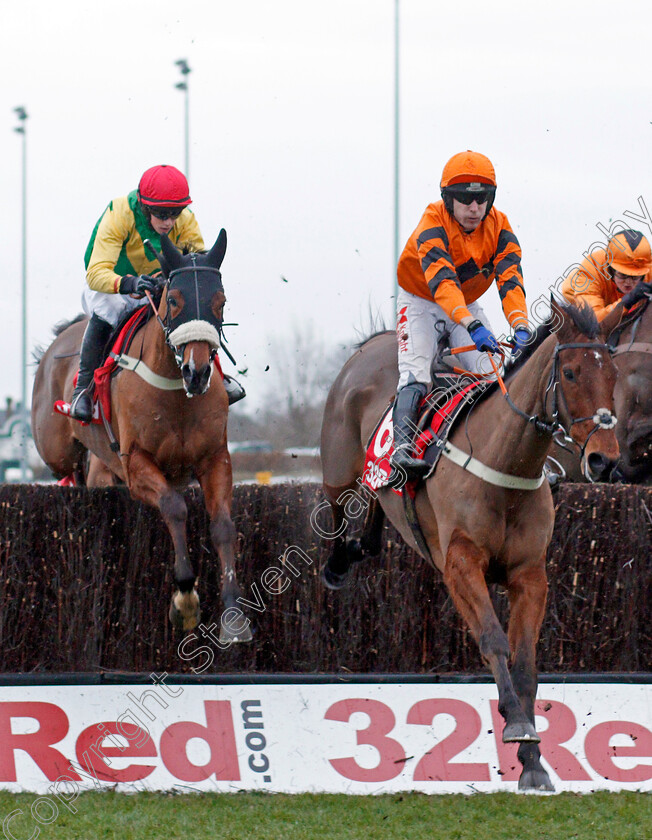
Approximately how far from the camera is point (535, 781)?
13.2 ft

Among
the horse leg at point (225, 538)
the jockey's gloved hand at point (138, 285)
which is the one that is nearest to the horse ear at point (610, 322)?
the horse leg at point (225, 538)

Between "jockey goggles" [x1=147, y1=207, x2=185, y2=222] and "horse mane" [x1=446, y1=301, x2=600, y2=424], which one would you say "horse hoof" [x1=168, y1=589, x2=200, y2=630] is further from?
"jockey goggles" [x1=147, y1=207, x2=185, y2=222]

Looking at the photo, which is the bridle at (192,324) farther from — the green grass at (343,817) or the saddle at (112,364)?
the green grass at (343,817)

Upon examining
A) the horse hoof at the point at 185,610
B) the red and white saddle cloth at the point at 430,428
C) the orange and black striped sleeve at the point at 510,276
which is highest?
the orange and black striped sleeve at the point at 510,276

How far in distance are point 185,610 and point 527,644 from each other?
1749 millimetres

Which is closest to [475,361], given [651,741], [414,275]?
[414,275]

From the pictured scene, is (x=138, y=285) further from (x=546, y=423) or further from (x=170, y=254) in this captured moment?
(x=546, y=423)

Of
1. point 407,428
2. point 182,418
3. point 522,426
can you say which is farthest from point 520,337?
point 182,418

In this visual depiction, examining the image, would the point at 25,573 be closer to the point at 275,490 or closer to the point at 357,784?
the point at 275,490

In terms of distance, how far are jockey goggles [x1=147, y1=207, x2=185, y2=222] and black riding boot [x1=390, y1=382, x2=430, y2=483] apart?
5.14 ft

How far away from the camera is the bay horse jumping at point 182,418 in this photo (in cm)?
523

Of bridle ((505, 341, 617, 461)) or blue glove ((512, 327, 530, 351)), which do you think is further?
blue glove ((512, 327, 530, 351))

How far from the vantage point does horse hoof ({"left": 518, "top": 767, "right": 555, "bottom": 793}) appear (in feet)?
13.1

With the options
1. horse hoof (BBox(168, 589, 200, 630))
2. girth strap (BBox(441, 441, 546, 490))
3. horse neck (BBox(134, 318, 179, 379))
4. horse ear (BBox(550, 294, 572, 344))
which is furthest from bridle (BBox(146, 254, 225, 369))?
horse ear (BBox(550, 294, 572, 344))
